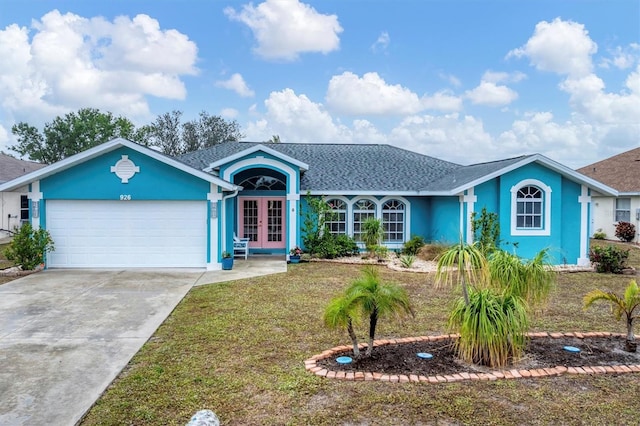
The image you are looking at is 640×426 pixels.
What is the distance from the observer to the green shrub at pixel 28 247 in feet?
41.5

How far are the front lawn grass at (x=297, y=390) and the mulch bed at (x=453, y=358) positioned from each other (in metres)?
0.39

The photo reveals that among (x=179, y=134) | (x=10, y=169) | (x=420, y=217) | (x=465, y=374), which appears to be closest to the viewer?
(x=465, y=374)

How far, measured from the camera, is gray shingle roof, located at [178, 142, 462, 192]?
17656 mm

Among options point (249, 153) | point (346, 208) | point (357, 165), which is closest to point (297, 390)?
point (249, 153)

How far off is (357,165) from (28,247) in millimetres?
12521

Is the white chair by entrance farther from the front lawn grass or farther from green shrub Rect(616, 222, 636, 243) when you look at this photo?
green shrub Rect(616, 222, 636, 243)

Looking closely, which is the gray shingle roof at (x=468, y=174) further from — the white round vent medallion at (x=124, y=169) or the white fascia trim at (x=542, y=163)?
the white round vent medallion at (x=124, y=169)

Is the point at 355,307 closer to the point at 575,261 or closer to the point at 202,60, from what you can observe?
the point at 575,261

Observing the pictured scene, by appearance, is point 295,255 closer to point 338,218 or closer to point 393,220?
point 338,218

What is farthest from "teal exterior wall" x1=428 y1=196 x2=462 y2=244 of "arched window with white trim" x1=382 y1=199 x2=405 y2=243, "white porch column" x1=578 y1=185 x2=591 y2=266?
"white porch column" x1=578 y1=185 x2=591 y2=266

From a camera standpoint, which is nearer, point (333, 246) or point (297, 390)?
point (297, 390)

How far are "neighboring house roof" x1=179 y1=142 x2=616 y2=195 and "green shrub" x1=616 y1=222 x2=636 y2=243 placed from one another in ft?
29.8

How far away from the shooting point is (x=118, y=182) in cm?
1362

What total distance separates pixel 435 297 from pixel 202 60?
16645 millimetres
